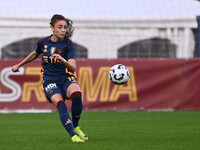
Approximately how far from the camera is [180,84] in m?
15.2

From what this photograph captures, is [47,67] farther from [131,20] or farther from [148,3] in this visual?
[148,3]

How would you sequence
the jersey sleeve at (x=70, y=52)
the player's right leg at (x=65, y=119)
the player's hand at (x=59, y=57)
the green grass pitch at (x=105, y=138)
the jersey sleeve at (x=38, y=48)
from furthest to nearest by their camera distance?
the jersey sleeve at (x=38, y=48)
the jersey sleeve at (x=70, y=52)
the player's right leg at (x=65, y=119)
the player's hand at (x=59, y=57)
the green grass pitch at (x=105, y=138)

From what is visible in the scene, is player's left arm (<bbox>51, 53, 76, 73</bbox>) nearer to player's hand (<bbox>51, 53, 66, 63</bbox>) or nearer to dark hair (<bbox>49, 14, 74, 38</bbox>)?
player's hand (<bbox>51, 53, 66, 63</bbox>)

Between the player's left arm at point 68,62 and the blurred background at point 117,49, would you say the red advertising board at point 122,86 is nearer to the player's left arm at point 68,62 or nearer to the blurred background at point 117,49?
the blurred background at point 117,49

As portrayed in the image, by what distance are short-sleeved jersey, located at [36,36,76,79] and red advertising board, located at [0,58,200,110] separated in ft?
24.8

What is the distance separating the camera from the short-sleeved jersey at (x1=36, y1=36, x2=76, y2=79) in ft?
23.6

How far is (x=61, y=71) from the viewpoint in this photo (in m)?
7.24

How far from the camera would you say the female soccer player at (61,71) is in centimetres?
703

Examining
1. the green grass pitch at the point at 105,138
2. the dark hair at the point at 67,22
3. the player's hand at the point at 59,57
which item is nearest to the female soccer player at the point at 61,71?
the dark hair at the point at 67,22

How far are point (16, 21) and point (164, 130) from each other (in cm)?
1483

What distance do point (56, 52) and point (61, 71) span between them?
0.27m

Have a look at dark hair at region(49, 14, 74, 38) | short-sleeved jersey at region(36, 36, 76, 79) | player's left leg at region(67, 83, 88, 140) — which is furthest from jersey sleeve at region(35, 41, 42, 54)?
player's left leg at region(67, 83, 88, 140)

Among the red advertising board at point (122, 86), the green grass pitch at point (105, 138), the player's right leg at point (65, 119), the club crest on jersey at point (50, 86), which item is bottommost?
the red advertising board at point (122, 86)

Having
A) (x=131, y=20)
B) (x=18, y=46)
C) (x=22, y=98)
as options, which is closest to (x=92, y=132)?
(x=22, y=98)
